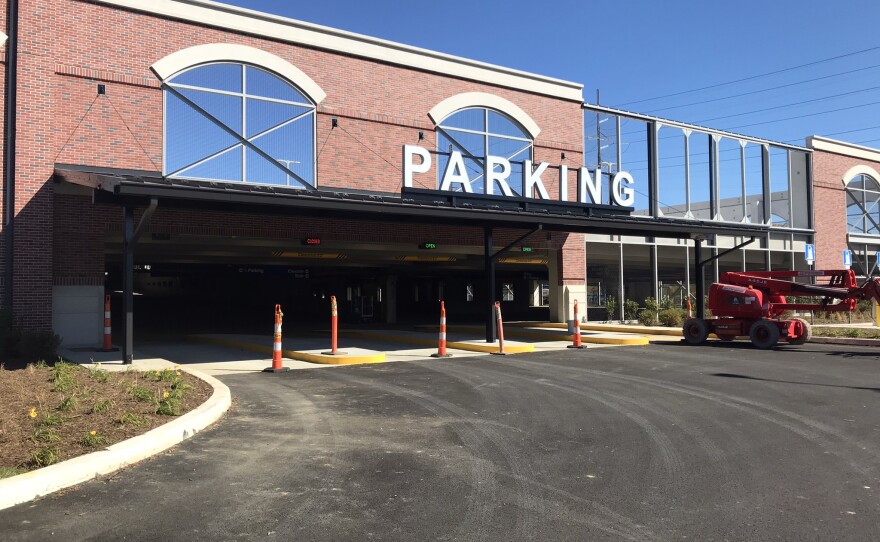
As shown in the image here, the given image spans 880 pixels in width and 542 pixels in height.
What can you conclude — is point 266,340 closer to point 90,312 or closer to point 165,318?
point 90,312

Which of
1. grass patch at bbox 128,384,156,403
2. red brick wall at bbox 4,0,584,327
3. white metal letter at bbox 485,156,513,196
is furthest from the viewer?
white metal letter at bbox 485,156,513,196

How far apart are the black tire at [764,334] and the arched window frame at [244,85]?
484 inches

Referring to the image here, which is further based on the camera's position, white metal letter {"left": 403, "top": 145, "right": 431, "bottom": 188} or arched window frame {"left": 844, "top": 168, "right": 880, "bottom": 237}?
arched window frame {"left": 844, "top": 168, "right": 880, "bottom": 237}

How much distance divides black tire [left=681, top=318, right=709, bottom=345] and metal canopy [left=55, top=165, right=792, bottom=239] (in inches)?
119

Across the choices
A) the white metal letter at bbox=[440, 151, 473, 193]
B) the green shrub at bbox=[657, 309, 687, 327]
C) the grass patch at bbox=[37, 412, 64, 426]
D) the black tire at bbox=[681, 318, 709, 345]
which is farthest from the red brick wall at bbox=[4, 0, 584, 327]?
the green shrub at bbox=[657, 309, 687, 327]

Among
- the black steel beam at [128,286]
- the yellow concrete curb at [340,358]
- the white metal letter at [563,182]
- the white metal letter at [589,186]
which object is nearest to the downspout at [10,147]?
the black steel beam at [128,286]

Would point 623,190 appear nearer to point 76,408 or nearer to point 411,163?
point 411,163

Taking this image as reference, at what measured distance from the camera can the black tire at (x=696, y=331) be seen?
Answer: 59.7 feet

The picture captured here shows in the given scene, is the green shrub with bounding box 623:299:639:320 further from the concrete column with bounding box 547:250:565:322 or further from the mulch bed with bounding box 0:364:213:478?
the mulch bed with bounding box 0:364:213:478

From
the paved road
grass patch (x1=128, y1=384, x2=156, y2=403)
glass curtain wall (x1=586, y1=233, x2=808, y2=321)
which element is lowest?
the paved road

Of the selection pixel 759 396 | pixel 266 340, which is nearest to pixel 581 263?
pixel 266 340

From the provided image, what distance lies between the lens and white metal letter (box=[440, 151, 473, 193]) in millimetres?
18234

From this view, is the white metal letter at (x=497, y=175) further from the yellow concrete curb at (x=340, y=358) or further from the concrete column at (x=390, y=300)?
the concrete column at (x=390, y=300)

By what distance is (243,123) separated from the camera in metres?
18.4
